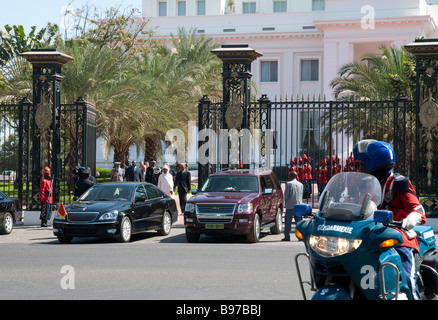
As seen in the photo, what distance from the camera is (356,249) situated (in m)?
5.69

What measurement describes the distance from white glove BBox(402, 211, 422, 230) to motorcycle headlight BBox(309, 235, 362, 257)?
489 mm

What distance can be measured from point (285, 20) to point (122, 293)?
51.5 metres

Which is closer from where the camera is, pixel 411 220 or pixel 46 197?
pixel 411 220

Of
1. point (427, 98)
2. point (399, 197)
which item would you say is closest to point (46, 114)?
point (427, 98)

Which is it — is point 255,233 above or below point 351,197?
below

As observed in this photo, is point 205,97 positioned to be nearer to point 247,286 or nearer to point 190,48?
point 247,286

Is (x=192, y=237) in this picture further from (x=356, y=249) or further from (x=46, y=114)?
(x=356, y=249)

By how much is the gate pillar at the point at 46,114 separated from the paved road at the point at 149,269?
13.3ft

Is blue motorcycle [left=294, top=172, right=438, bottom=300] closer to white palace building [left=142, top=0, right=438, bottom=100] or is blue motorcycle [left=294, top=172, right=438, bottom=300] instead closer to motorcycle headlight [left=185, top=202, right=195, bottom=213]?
motorcycle headlight [left=185, top=202, right=195, bottom=213]

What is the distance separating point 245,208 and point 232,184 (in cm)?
144

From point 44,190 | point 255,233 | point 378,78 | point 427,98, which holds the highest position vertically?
point 378,78

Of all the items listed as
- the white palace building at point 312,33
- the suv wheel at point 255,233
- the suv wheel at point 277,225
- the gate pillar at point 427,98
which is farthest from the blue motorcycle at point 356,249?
the white palace building at point 312,33

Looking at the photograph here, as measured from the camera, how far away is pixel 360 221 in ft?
19.2

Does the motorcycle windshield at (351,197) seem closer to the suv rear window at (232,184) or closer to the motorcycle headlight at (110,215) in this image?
the motorcycle headlight at (110,215)
